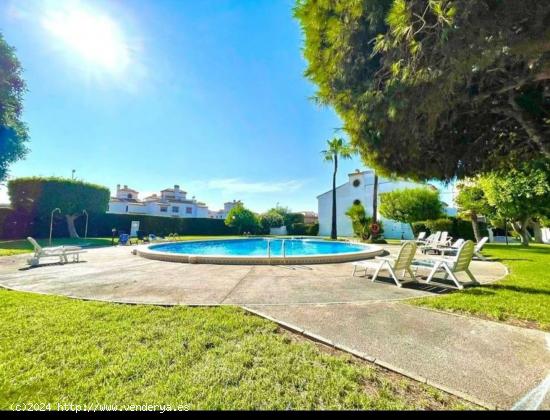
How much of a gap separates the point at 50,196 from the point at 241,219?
21843 millimetres

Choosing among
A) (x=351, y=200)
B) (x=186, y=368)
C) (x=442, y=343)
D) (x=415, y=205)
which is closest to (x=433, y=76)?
(x=442, y=343)

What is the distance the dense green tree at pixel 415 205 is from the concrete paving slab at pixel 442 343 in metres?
25.4

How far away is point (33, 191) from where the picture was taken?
1035 inches

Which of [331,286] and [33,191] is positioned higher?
[33,191]

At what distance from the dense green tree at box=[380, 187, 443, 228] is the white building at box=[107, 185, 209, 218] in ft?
162

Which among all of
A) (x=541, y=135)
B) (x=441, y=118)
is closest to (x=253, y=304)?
(x=441, y=118)

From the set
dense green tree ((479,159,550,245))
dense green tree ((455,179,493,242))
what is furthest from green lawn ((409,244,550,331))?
dense green tree ((455,179,493,242))

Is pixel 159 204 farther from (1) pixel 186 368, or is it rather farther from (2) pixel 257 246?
(1) pixel 186 368

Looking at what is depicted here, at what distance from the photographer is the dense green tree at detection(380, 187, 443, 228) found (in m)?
27.2

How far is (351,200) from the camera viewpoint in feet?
139

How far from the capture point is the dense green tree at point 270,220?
137ft

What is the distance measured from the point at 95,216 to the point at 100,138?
639 inches

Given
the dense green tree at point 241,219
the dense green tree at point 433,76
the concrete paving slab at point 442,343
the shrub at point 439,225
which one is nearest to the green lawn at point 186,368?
the concrete paving slab at point 442,343

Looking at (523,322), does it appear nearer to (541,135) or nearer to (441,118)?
(541,135)
